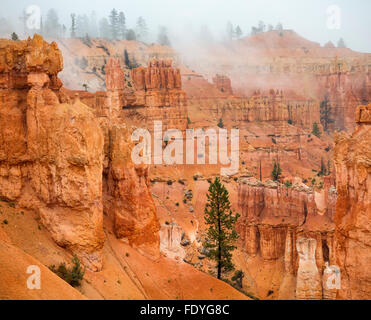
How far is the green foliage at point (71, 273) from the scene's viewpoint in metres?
20.9

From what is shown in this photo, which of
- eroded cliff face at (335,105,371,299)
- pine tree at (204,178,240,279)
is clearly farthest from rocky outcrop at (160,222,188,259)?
eroded cliff face at (335,105,371,299)

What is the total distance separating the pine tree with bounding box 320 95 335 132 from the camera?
114m

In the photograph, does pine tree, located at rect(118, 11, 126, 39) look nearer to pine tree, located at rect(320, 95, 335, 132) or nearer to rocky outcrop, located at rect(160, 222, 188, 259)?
pine tree, located at rect(320, 95, 335, 132)

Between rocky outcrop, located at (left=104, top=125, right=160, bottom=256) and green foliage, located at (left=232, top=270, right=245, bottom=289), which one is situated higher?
rocky outcrop, located at (left=104, top=125, right=160, bottom=256)

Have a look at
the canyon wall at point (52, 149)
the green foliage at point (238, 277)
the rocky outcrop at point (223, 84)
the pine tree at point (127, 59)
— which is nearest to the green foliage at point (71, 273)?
the canyon wall at point (52, 149)

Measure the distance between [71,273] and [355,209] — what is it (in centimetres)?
1457

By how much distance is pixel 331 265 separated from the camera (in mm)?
39156

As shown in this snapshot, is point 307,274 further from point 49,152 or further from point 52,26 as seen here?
point 52,26

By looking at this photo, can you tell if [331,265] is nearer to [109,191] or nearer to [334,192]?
[334,192]

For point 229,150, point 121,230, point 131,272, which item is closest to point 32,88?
point 121,230

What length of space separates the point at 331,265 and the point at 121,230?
2043 cm

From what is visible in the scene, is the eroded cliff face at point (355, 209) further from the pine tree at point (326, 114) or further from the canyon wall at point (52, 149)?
the pine tree at point (326, 114)

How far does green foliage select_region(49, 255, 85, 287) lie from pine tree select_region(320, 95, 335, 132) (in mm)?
100716
